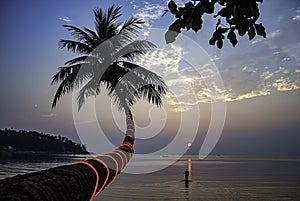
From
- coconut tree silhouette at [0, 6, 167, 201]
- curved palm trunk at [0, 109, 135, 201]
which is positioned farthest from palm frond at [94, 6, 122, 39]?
curved palm trunk at [0, 109, 135, 201]

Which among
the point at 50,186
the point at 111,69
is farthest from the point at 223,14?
the point at 111,69

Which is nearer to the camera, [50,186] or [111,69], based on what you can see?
[50,186]

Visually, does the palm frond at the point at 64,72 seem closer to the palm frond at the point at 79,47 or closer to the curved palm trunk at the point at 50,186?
the palm frond at the point at 79,47

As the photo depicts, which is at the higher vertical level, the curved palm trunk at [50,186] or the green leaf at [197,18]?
the green leaf at [197,18]

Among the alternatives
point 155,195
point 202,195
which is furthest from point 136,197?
point 202,195

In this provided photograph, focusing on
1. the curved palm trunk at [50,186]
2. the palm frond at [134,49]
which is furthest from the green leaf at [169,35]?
the palm frond at [134,49]

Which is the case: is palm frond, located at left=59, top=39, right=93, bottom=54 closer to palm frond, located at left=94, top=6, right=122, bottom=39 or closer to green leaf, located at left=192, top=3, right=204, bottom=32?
palm frond, located at left=94, top=6, right=122, bottom=39

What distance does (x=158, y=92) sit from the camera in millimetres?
13531

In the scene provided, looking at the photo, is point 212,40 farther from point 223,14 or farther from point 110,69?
point 110,69

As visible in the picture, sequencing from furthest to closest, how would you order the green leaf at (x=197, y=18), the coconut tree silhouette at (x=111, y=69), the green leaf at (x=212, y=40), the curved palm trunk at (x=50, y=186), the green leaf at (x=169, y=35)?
the coconut tree silhouette at (x=111, y=69)
the green leaf at (x=212, y=40)
the green leaf at (x=169, y=35)
the green leaf at (x=197, y=18)
the curved palm trunk at (x=50, y=186)

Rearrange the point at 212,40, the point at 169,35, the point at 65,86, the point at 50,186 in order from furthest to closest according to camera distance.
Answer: the point at 65,86
the point at 212,40
the point at 169,35
the point at 50,186

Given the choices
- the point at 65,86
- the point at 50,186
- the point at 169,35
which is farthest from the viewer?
the point at 65,86

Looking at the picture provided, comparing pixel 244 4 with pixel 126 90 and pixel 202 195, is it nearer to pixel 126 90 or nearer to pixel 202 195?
pixel 126 90

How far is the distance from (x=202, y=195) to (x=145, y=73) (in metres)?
20.2
